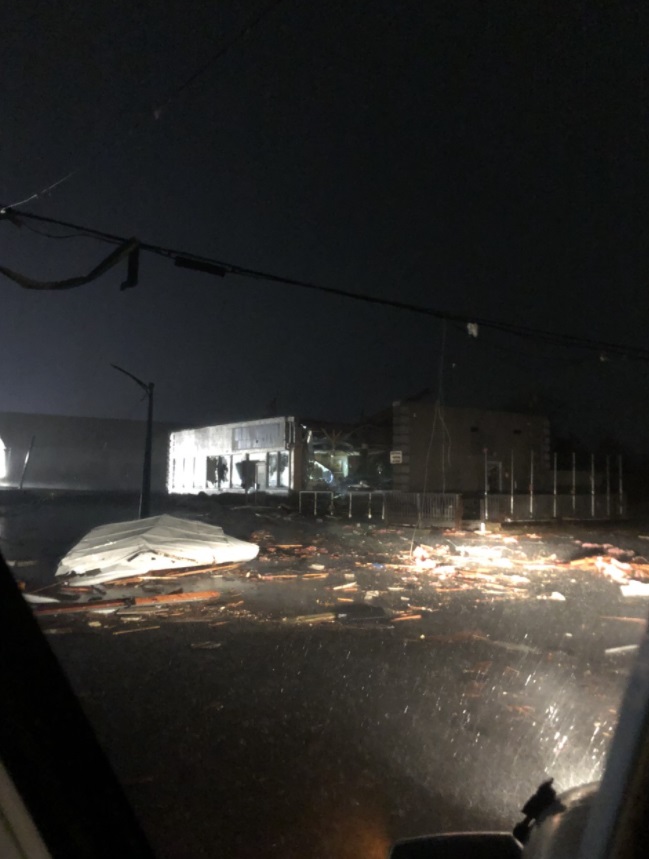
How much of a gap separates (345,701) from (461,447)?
1078 inches

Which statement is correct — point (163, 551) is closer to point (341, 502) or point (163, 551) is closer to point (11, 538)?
point (11, 538)

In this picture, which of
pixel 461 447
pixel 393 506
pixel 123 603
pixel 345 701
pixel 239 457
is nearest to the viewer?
pixel 345 701

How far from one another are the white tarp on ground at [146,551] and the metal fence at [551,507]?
13958mm

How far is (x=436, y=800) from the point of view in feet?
13.3

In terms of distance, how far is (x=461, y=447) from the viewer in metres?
32.5

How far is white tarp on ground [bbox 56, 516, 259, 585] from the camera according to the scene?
12.0 metres

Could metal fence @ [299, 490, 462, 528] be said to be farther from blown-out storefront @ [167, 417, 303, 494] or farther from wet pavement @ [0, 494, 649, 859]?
wet pavement @ [0, 494, 649, 859]

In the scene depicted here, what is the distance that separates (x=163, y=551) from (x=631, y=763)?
11425mm

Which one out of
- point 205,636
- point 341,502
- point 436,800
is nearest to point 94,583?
point 205,636

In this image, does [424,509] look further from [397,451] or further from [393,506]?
[397,451]

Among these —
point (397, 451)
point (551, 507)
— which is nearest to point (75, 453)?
point (397, 451)

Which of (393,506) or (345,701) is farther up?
(393,506)

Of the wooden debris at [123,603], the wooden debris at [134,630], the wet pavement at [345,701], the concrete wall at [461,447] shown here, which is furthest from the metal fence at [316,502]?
the wooden debris at [134,630]

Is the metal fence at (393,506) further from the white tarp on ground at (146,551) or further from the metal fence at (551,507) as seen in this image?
the white tarp on ground at (146,551)
